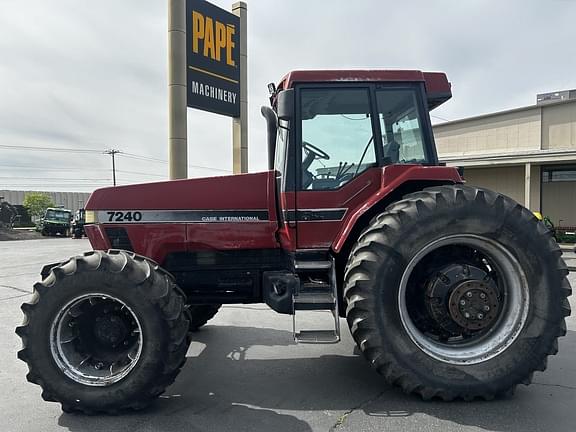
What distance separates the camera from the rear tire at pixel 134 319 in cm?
318

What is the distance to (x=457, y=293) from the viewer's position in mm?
3422

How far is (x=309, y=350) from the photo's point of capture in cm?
470

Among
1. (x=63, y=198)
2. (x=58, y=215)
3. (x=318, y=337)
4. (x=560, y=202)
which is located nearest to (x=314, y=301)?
(x=318, y=337)

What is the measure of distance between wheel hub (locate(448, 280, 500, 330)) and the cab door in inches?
45.2

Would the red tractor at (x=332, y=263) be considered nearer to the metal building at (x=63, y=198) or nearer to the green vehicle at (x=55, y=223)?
the green vehicle at (x=55, y=223)

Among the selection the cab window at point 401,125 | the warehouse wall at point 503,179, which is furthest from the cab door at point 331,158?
the warehouse wall at point 503,179

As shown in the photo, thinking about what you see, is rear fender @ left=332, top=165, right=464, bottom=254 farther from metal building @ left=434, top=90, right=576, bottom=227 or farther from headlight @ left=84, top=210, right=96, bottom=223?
metal building @ left=434, top=90, right=576, bottom=227

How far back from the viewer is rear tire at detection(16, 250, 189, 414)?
125 inches

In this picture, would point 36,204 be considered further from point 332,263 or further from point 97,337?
point 332,263

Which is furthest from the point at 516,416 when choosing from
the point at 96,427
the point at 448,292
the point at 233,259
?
the point at 96,427

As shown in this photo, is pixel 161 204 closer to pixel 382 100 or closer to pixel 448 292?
pixel 382 100

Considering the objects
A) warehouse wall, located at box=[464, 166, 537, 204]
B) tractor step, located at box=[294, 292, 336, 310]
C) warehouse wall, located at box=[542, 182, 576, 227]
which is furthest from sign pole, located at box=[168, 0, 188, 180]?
warehouse wall, located at box=[542, 182, 576, 227]

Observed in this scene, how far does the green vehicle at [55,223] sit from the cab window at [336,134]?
31457mm

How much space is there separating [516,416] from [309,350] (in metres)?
2.15
